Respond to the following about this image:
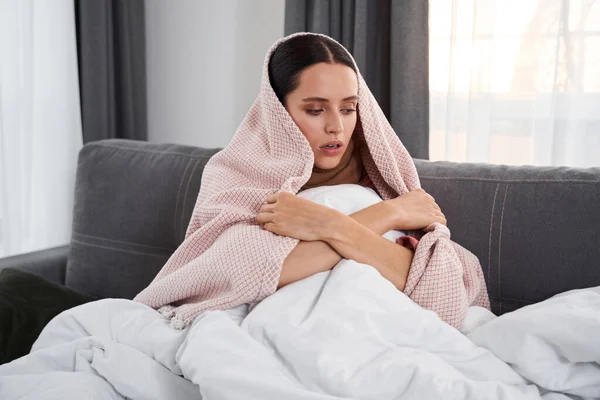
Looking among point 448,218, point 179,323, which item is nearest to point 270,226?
point 179,323

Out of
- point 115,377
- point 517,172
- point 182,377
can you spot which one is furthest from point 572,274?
point 115,377

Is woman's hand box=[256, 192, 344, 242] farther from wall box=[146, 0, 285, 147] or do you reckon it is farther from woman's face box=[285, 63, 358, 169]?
wall box=[146, 0, 285, 147]

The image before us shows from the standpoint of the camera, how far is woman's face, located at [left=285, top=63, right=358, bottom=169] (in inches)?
62.9

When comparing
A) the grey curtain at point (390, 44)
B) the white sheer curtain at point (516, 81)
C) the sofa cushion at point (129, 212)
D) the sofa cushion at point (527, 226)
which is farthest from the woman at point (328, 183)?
the white sheer curtain at point (516, 81)

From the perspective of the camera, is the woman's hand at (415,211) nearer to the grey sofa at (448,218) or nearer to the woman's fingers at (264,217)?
the grey sofa at (448,218)

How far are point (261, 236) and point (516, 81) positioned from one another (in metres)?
1.42

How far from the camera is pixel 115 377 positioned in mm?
1270

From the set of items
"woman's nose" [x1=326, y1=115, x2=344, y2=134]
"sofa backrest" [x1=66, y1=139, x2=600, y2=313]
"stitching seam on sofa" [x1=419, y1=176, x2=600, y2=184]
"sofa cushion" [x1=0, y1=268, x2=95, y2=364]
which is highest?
"woman's nose" [x1=326, y1=115, x2=344, y2=134]

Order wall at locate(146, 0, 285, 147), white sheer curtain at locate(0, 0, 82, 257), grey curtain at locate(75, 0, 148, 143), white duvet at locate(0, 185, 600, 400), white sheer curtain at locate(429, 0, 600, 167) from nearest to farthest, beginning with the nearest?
1. white duvet at locate(0, 185, 600, 400)
2. white sheer curtain at locate(429, 0, 600, 167)
3. white sheer curtain at locate(0, 0, 82, 257)
4. grey curtain at locate(75, 0, 148, 143)
5. wall at locate(146, 0, 285, 147)

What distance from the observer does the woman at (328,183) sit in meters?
1.44

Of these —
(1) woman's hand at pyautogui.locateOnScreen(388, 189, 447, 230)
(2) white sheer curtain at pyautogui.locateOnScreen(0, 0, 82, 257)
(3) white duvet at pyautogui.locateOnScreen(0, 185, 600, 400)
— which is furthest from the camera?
(2) white sheer curtain at pyautogui.locateOnScreen(0, 0, 82, 257)

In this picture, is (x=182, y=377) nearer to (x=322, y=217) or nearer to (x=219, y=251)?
(x=219, y=251)

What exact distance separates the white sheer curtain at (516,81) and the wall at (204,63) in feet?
2.72

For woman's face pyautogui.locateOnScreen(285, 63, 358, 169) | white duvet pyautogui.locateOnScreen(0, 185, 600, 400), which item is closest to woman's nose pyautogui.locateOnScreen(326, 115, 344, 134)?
woman's face pyautogui.locateOnScreen(285, 63, 358, 169)
